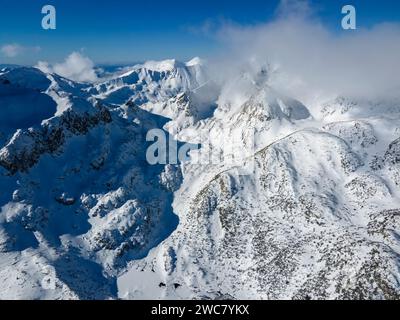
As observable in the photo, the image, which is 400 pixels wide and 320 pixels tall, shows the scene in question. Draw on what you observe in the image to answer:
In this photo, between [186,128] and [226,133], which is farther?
[186,128]

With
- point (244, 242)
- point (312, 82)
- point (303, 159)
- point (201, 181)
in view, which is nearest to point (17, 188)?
point (201, 181)

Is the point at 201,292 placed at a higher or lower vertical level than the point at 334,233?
lower

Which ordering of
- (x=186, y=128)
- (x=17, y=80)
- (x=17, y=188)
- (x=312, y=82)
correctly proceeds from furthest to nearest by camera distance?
1. (x=312, y=82)
2. (x=186, y=128)
3. (x=17, y=80)
4. (x=17, y=188)

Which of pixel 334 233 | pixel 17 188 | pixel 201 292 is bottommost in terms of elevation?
pixel 201 292

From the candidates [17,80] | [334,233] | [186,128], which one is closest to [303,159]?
[334,233]

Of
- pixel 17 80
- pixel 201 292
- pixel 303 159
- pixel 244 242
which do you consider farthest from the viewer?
pixel 17 80

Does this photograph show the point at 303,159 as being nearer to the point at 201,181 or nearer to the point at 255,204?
the point at 255,204
